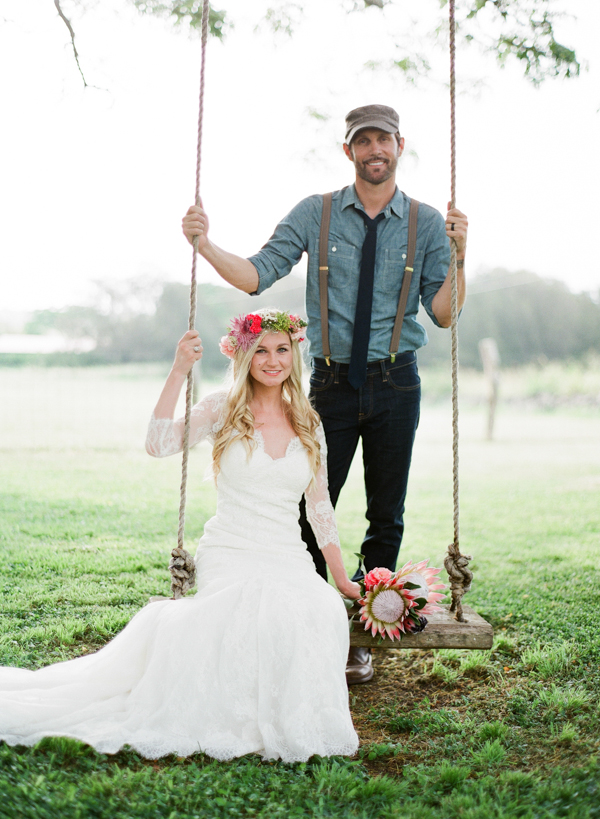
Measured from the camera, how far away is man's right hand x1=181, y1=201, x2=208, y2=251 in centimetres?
269

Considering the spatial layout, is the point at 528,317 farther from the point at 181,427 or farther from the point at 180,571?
the point at 180,571

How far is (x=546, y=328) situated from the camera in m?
21.9

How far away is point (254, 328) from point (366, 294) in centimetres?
50

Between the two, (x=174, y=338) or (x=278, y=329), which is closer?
(x=278, y=329)

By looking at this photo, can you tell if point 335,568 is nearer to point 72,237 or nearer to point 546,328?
point 72,237

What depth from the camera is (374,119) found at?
294 cm

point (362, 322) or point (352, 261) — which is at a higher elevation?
point (352, 261)

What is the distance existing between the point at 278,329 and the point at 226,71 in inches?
287

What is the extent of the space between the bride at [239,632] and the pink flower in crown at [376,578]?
0.10m

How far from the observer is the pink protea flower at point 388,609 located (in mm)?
2705

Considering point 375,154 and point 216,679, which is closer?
A: point 216,679

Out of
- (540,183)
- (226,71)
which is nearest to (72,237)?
(226,71)

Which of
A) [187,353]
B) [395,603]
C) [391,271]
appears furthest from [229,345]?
[395,603]

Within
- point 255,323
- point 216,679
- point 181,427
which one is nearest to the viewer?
point 216,679
